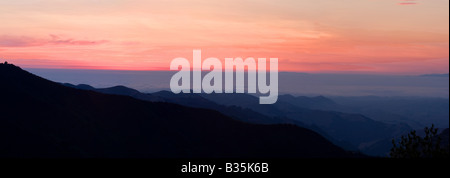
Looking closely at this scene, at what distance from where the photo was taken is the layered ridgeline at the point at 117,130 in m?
107

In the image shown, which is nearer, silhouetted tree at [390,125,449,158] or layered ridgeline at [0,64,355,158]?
silhouetted tree at [390,125,449,158]

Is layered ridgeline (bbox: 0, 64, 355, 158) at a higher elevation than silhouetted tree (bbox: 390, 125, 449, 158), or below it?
below

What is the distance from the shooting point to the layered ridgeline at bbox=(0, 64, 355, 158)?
106750 mm

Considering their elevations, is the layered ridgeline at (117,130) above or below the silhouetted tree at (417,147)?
below

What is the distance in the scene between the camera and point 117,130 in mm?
124312

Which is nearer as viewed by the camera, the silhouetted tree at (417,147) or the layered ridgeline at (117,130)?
the silhouetted tree at (417,147)

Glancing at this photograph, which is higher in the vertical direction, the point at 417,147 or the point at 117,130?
the point at 417,147

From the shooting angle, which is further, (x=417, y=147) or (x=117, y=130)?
(x=117, y=130)
